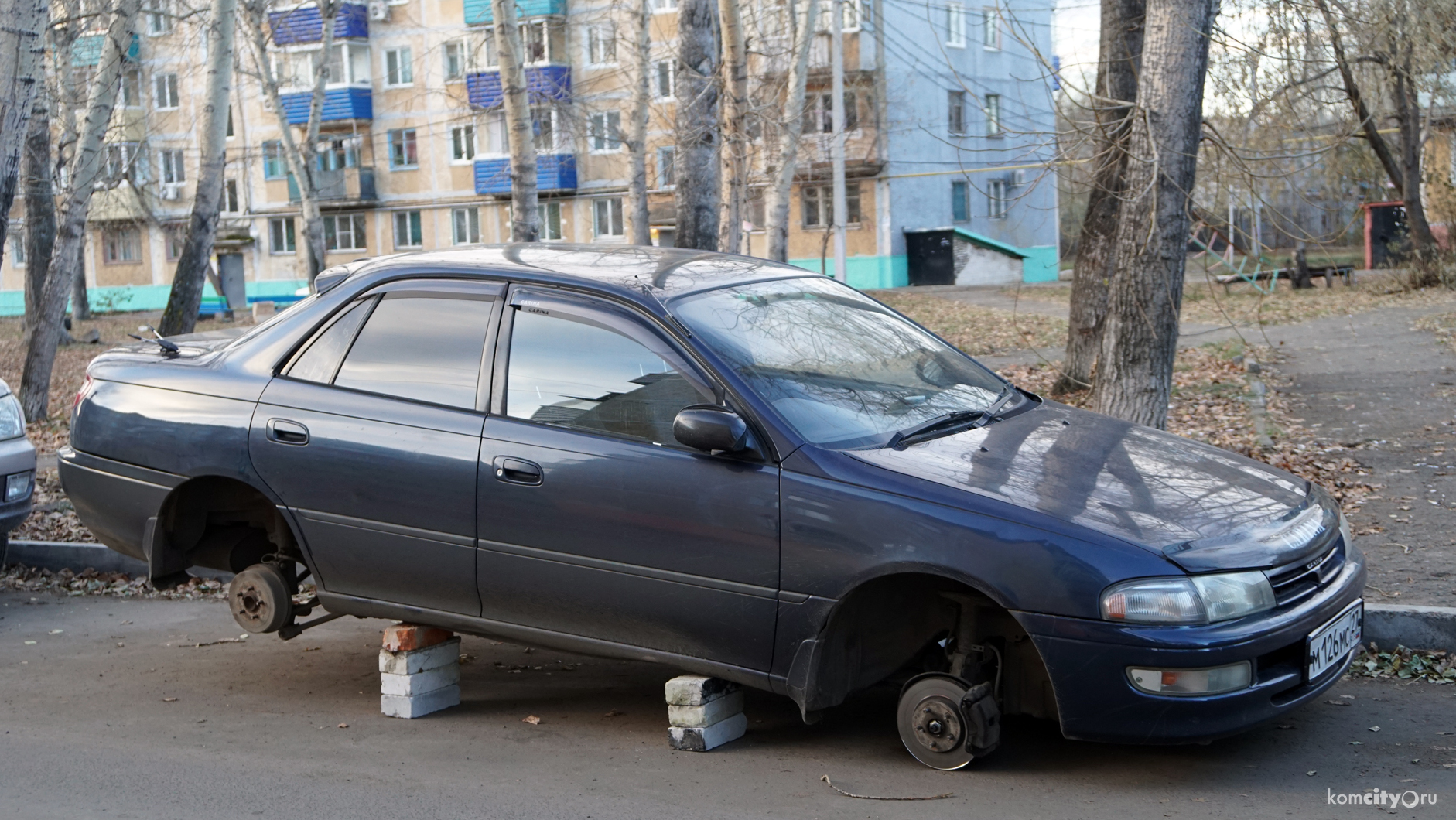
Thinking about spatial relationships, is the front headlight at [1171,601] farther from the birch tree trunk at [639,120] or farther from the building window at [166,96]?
the building window at [166,96]

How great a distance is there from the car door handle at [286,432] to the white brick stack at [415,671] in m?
0.81

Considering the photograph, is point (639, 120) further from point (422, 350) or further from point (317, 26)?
point (317, 26)

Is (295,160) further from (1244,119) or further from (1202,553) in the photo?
(1202,553)

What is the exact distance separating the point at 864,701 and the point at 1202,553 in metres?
1.68

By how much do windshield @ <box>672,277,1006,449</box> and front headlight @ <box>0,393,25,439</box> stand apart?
4271mm

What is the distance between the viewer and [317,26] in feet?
156

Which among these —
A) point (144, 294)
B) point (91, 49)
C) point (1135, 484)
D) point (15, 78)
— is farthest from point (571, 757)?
point (144, 294)

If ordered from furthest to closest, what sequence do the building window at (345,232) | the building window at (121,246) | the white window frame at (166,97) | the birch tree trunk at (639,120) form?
1. the building window at (121,246)
2. the white window frame at (166,97)
3. the building window at (345,232)
4. the birch tree trunk at (639,120)

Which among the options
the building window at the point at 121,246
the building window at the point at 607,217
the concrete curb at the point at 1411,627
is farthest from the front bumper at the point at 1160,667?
the building window at the point at 121,246

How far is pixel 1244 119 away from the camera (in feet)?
41.5

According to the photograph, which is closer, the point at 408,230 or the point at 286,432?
the point at 286,432

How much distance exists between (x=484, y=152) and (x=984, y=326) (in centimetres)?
2872

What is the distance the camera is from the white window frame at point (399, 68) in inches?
1924

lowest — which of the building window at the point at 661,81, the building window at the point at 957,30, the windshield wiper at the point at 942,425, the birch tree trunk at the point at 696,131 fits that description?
the windshield wiper at the point at 942,425
